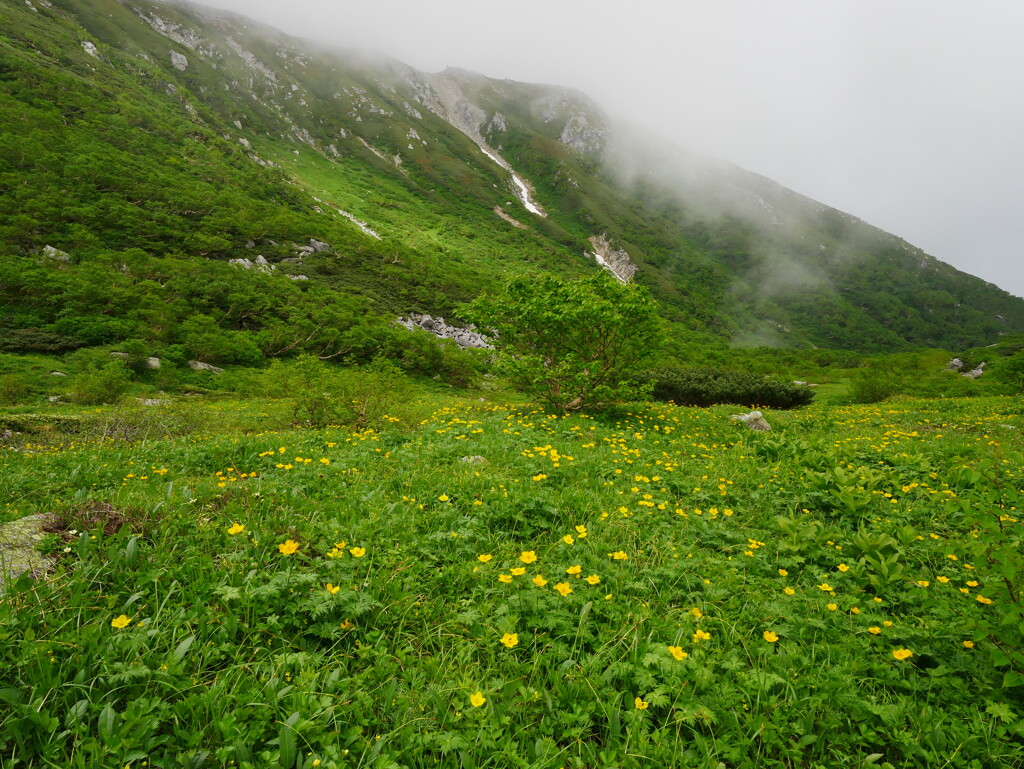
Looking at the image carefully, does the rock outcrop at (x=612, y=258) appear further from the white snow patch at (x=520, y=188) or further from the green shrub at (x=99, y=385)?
the green shrub at (x=99, y=385)

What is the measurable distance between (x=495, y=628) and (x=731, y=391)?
1854cm

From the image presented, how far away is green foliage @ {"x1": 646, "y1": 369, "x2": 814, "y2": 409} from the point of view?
60.6 ft

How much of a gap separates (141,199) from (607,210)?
400 ft

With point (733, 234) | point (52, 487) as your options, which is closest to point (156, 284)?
point (52, 487)

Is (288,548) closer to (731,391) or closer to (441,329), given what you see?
(731,391)

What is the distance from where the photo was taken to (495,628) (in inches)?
106

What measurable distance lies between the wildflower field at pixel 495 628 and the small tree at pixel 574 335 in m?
6.08

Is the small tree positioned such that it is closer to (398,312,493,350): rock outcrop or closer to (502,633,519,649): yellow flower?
(502,633,519,649): yellow flower

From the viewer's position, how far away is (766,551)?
3.96 m

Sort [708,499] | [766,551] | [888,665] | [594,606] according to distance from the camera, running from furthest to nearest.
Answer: [708,499], [766,551], [594,606], [888,665]

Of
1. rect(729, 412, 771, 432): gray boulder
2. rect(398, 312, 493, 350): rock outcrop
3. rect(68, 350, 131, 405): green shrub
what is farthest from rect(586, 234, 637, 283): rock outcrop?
rect(68, 350, 131, 405): green shrub

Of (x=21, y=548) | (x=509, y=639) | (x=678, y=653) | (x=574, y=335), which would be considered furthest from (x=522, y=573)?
(x=574, y=335)

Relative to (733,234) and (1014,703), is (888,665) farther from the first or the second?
(733,234)

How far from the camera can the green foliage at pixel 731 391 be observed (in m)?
18.5
